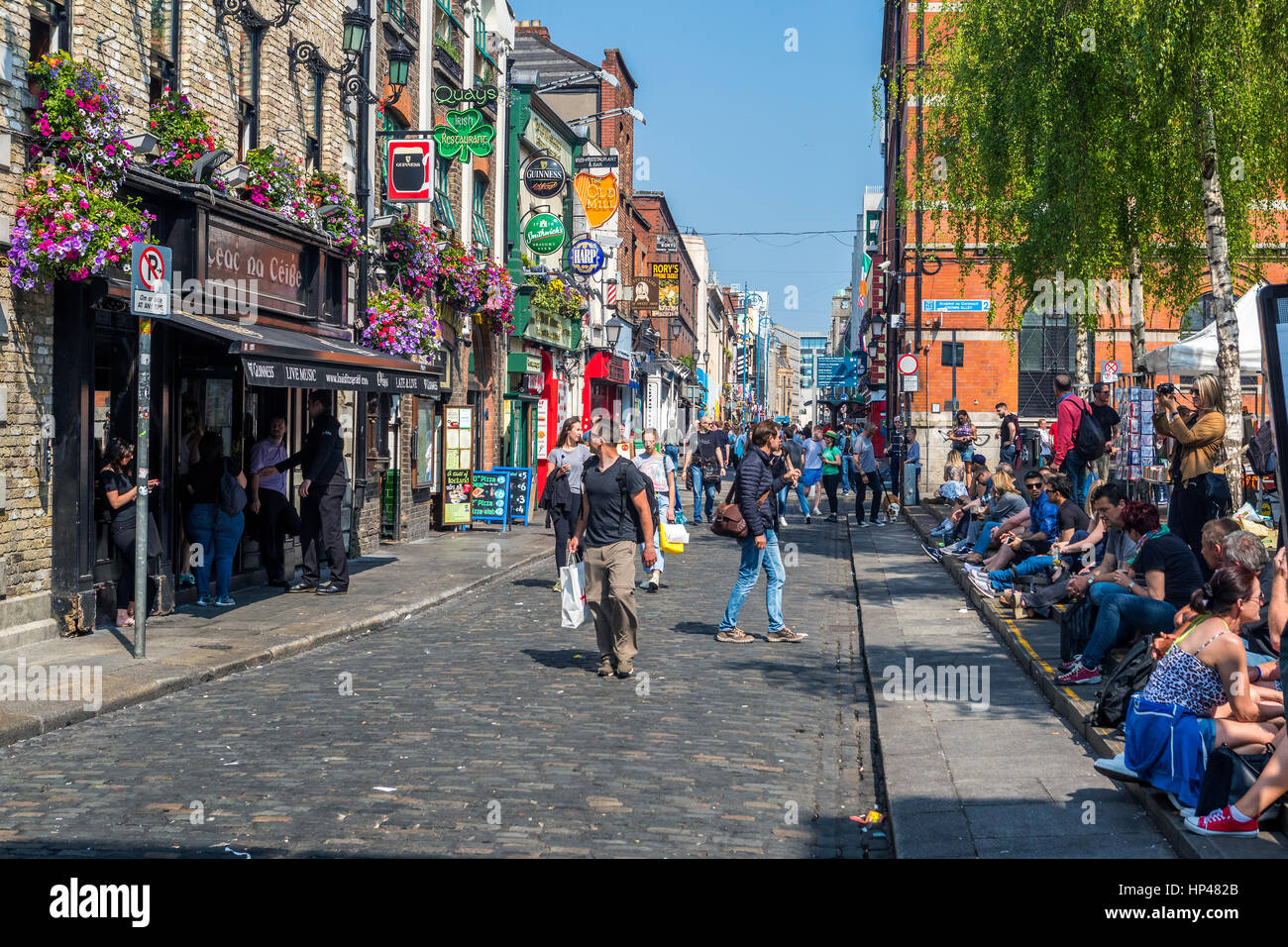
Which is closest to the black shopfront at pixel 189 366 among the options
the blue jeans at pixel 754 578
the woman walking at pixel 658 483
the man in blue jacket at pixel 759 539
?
the woman walking at pixel 658 483

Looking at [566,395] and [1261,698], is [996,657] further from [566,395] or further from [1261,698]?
[566,395]

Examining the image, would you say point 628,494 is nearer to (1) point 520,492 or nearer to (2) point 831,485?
(1) point 520,492

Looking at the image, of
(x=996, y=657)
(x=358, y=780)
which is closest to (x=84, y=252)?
(x=358, y=780)

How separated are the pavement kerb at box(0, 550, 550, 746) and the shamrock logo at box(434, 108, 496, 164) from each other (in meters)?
8.67

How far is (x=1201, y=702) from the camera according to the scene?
601 centimetres

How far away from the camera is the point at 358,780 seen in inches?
259

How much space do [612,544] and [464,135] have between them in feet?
41.8

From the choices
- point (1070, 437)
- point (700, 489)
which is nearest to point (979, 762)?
point (1070, 437)

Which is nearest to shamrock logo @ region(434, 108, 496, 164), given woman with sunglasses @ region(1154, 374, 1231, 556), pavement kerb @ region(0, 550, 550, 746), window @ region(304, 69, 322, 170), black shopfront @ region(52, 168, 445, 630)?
window @ region(304, 69, 322, 170)

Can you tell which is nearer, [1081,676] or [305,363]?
[1081,676]

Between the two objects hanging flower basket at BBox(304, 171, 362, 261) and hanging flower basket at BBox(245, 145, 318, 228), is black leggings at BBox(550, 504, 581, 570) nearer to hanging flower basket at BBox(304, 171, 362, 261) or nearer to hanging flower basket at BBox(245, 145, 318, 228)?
hanging flower basket at BBox(245, 145, 318, 228)

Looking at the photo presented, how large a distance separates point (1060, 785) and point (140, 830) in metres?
4.36

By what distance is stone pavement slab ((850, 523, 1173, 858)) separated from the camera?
564 cm

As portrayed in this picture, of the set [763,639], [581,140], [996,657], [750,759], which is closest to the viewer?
[750,759]
